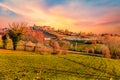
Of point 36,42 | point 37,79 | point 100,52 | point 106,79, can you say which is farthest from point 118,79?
point 36,42

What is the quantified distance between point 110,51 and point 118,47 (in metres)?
4.23

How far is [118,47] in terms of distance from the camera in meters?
81.0

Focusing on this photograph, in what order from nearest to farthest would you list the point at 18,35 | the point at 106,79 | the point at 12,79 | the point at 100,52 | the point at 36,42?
the point at 12,79 < the point at 106,79 < the point at 18,35 < the point at 100,52 < the point at 36,42

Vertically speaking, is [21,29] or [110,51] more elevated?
[21,29]

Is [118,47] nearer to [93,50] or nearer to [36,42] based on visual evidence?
[93,50]

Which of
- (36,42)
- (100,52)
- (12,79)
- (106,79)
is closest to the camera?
(12,79)

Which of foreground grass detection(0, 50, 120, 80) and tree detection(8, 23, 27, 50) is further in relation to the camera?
tree detection(8, 23, 27, 50)

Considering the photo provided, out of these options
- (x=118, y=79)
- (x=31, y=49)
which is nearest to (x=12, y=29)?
(x=31, y=49)

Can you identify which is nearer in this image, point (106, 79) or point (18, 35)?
point (106, 79)

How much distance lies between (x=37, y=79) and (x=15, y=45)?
60394 millimetres

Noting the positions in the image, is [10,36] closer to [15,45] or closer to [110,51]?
[15,45]

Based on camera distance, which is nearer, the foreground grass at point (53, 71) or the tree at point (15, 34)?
the foreground grass at point (53, 71)

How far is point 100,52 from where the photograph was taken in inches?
3455

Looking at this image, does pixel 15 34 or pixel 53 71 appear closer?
pixel 53 71
